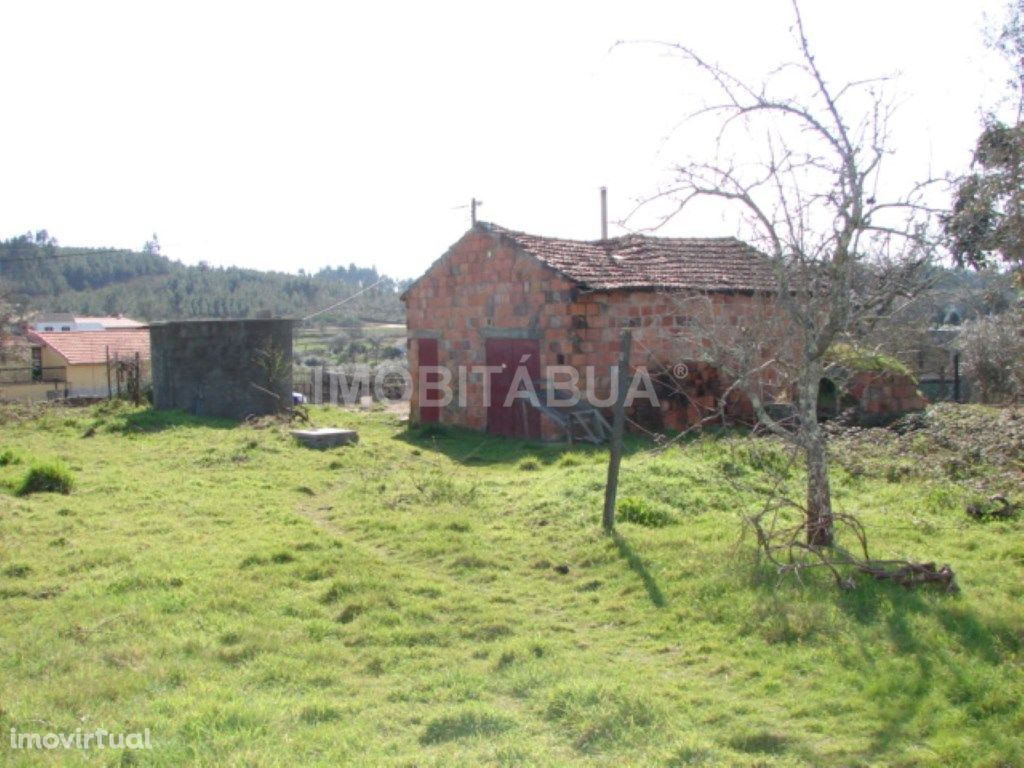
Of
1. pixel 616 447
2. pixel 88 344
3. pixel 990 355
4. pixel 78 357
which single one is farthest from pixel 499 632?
pixel 88 344

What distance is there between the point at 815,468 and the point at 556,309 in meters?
9.02

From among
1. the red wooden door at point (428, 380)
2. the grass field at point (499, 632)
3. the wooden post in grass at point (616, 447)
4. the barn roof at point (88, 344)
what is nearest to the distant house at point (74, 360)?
the barn roof at point (88, 344)

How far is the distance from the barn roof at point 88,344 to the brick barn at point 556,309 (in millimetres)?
22815

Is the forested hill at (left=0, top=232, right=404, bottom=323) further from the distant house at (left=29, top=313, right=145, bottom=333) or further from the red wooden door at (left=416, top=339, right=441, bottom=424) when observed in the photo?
the red wooden door at (left=416, top=339, right=441, bottom=424)

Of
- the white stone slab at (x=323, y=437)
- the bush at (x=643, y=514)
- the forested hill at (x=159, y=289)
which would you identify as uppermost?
the forested hill at (x=159, y=289)

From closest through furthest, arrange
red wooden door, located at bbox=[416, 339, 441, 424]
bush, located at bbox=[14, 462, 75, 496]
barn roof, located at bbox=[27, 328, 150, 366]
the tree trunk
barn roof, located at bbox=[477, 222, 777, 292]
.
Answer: the tree trunk < bush, located at bbox=[14, 462, 75, 496] < barn roof, located at bbox=[477, 222, 777, 292] < red wooden door, located at bbox=[416, 339, 441, 424] < barn roof, located at bbox=[27, 328, 150, 366]

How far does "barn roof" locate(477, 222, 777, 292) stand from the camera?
15603 millimetres

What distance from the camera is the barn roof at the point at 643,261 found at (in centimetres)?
1560

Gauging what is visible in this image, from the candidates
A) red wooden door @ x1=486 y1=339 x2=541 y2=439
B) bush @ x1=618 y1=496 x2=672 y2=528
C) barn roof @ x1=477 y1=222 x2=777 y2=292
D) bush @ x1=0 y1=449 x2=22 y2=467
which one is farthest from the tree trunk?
bush @ x1=0 y1=449 x2=22 y2=467

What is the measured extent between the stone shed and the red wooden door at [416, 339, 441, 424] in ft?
10.2

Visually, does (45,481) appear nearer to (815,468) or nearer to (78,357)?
(815,468)

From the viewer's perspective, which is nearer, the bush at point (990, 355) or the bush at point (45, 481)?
the bush at point (45, 481)

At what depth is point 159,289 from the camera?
7088cm

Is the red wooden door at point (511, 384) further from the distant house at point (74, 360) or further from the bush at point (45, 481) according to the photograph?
the distant house at point (74, 360)
